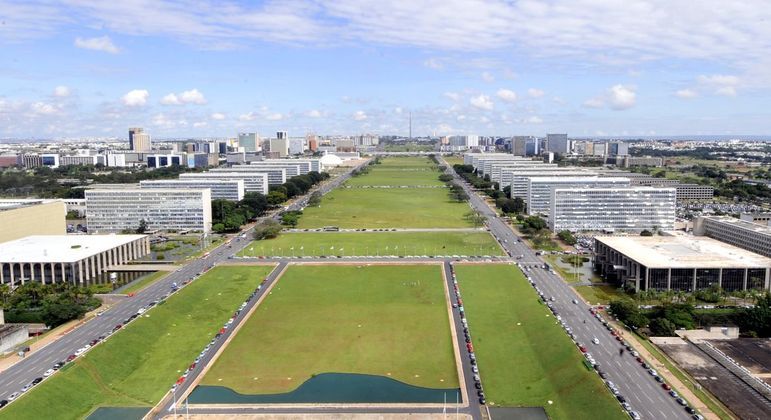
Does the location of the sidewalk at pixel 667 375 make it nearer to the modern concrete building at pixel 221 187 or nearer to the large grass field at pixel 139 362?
the large grass field at pixel 139 362

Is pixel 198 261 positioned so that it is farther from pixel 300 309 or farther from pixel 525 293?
pixel 525 293

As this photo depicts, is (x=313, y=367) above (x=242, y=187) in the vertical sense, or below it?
below

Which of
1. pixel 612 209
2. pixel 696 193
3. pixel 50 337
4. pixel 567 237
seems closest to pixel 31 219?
pixel 50 337

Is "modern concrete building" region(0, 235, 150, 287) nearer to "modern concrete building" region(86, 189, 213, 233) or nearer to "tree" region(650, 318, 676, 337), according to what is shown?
"modern concrete building" region(86, 189, 213, 233)

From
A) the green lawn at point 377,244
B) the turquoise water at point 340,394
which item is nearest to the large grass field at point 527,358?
the turquoise water at point 340,394

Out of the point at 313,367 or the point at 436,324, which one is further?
the point at 436,324

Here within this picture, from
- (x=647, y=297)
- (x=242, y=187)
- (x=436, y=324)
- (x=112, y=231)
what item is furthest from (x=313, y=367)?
(x=242, y=187)
